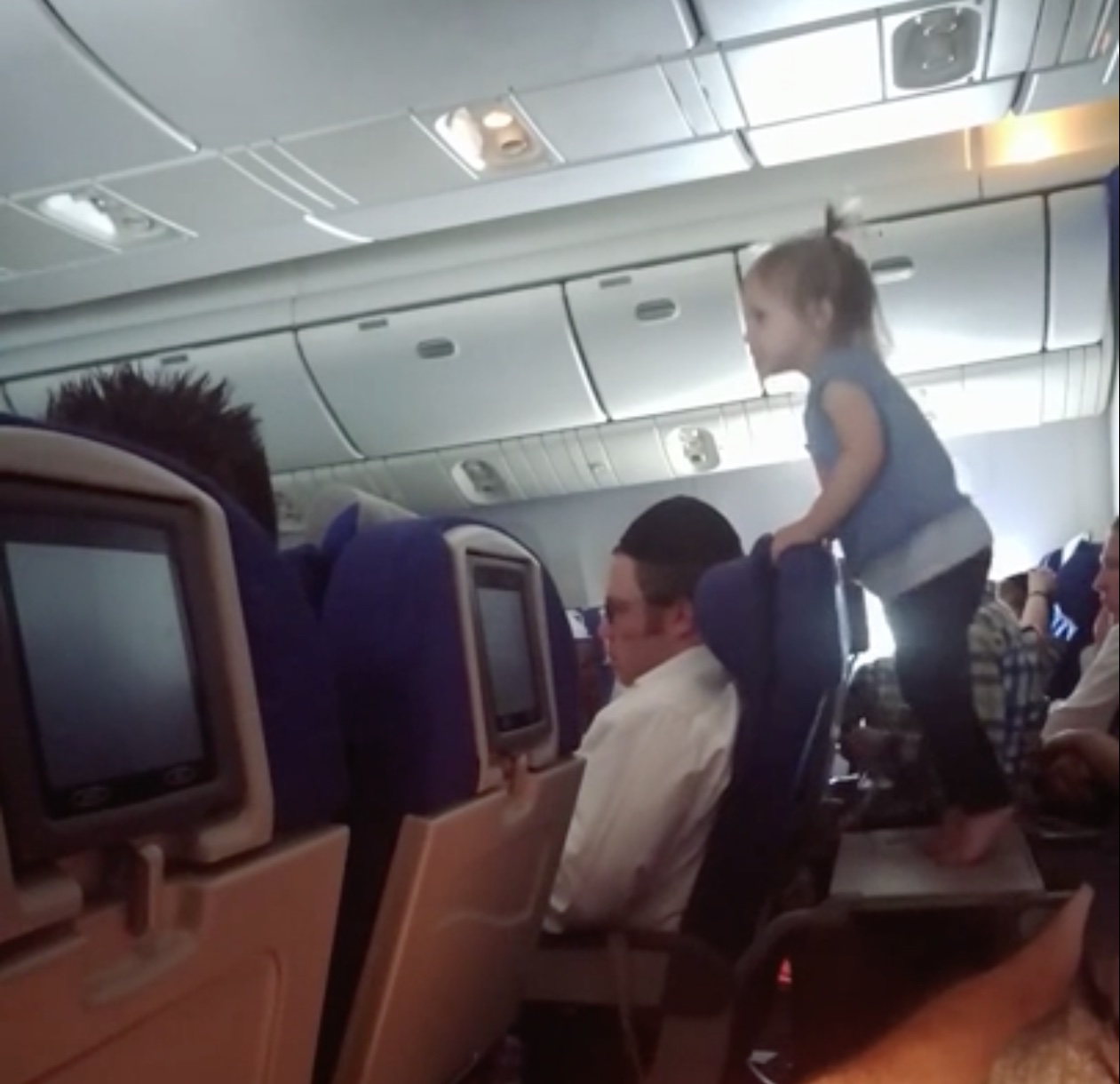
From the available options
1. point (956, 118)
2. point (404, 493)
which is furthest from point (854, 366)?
point (404, 493)

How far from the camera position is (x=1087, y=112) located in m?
0.64

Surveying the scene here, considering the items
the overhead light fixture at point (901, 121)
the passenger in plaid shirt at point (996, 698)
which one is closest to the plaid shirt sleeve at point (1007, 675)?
the passenger in plaid shirt at point (996, 698)

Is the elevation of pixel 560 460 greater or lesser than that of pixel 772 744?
greater

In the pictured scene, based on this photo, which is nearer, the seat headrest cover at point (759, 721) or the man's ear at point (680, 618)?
the seat headrest cover at point (759, 721)

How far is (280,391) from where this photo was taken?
6.52 ft

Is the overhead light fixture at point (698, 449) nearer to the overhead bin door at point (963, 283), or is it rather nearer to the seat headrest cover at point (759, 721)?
the seat headrest cover at point (759, 721)

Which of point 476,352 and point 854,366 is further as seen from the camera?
point 476,352

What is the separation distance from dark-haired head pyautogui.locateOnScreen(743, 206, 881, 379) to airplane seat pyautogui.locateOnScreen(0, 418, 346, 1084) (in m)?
0.32

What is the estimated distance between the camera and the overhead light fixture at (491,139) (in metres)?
2.29

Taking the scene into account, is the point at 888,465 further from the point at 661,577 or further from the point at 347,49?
the point at 347,49

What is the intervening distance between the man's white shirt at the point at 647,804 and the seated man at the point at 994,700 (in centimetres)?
57

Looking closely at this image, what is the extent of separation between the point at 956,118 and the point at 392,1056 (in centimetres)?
108

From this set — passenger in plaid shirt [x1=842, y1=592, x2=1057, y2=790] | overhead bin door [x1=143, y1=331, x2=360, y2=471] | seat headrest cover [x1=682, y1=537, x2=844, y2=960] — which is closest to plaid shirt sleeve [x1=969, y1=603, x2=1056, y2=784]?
passenger in plaid shirt [x1=842, y1=592, x2=1057, y2=790]

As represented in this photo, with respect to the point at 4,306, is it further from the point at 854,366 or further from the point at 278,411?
the point at 854,366
